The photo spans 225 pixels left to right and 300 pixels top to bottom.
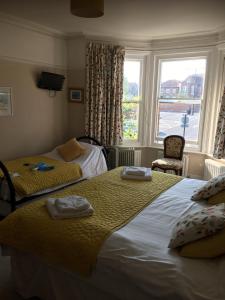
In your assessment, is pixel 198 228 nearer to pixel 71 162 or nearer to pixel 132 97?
pixel 71 162

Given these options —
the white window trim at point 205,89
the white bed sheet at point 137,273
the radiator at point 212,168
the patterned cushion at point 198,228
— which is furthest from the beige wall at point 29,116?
the patterned cushion at point 198,228

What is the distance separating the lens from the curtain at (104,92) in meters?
4.48

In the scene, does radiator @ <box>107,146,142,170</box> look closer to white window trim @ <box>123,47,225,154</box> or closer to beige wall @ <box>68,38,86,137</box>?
white window trim @ <box>123,47,225,154</box>

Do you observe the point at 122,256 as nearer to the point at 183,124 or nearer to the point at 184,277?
the point at 184,277

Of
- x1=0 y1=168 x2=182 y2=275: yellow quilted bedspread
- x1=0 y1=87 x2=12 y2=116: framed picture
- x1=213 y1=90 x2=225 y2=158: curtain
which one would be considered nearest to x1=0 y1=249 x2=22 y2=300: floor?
x1=0 y1=168 x2=182 y2=275: yellow quilted bedspread

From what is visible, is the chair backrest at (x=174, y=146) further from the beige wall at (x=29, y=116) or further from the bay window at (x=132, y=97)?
the beige wall at (x=29, y=116)

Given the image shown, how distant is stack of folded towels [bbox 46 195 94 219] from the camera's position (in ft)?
6.14

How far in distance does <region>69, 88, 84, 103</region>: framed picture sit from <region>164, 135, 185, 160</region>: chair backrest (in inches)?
70.3

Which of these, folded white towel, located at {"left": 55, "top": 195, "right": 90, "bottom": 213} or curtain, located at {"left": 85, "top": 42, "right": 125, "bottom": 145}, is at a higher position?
curtain, located at {"left": 85, "top": 42, "right": 125, "bottom": 145}

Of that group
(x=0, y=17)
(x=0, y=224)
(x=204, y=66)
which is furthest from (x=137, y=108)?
(x=0, y=224)

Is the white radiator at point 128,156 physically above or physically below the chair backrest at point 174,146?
below

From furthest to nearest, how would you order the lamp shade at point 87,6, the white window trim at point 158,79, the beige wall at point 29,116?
the white window trim at point 158,79
the beige wall at point 29,116
the lamp shade at point 87,6

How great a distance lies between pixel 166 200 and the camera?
228 cm

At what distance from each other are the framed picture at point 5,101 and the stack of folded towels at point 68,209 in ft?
7.50
